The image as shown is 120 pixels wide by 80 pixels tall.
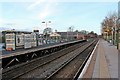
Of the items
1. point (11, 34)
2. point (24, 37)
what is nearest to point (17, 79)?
point (11, 34)

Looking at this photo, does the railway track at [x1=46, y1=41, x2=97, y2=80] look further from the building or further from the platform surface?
the building

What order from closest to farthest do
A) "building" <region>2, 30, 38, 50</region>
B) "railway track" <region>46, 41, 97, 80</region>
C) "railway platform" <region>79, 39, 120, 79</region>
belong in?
"railway platform" <region>79, 39, 120, 79</region> < "railway track" <region>46, 41, 97, 80</region> < "building" <region>2, 30, 38, 50</region>

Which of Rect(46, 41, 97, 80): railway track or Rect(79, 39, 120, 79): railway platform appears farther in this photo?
Rect(46, 41, 97, 80): railway track

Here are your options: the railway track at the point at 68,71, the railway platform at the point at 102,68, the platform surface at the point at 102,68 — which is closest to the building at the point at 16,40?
the railway track at the point at 68,71

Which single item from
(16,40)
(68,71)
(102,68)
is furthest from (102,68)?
(16,40)

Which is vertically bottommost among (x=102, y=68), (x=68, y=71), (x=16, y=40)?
(x=68, y=71)

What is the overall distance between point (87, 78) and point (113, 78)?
1114mm

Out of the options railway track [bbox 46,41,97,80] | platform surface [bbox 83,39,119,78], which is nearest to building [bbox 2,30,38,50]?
railway track [bbox 46,41,97,80]

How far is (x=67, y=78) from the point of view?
51.3ft

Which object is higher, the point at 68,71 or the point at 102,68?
the point at 102,68

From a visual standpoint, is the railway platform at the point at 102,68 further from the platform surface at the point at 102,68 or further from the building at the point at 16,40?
the building at the point at 16,40

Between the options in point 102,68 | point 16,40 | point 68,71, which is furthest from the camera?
point 16,40

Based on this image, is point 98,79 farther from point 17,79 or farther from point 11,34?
point 11,34

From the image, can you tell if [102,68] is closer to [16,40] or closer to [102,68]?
[102,68]
